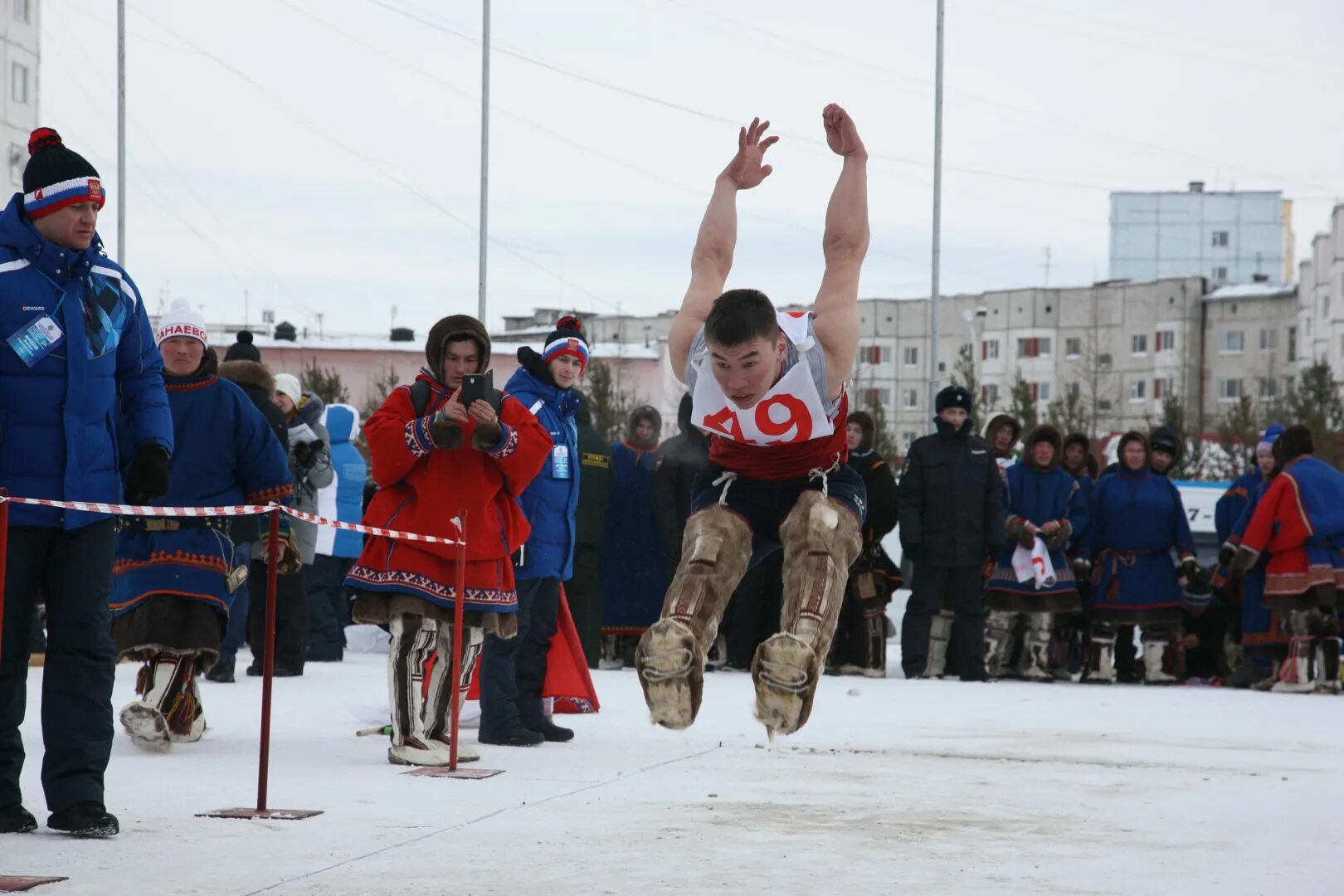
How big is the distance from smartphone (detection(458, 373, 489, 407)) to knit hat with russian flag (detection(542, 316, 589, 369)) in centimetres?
148

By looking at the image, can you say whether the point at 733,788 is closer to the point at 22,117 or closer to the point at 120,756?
the point at 120,756

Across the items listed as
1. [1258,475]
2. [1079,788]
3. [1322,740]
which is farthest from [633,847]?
[1258,475]

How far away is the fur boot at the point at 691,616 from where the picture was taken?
226 inches

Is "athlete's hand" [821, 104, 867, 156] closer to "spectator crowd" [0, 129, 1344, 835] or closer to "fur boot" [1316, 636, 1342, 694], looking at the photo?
"spectator crowd" [0, 129, 1344, 835]

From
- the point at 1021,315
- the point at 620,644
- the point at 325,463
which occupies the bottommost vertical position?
the point at 620,644

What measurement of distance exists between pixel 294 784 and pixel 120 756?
1.36 meters

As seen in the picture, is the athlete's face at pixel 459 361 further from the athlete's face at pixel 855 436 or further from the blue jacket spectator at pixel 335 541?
the blue jacket spectator at pixel 335 541

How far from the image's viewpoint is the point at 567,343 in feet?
31.4

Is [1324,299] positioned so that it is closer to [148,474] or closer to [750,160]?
[750,160]

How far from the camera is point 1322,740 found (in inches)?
408

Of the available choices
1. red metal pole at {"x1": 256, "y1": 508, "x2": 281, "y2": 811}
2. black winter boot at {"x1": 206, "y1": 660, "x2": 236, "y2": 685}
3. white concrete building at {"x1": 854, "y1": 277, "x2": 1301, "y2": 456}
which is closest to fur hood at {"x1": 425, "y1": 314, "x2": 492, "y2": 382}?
red metal pole at {"x1": 256, "y1": 508, "x2": 281, "y2": 811}

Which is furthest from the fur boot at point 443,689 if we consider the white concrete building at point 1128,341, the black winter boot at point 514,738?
the white concrete building at point 1128,341

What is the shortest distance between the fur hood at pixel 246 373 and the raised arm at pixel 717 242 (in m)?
5.02

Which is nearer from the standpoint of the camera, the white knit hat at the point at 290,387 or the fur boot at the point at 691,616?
the fur boot at the point at 691,616
